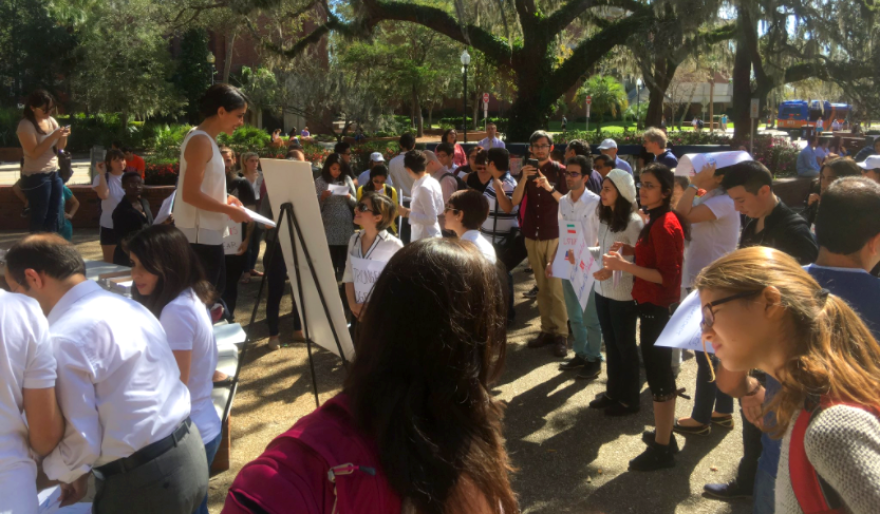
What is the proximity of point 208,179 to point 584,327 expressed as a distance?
3431 millimetres

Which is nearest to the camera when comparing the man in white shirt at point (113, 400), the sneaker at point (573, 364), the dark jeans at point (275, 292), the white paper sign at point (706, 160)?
the man in white shirt at point (113, 400)

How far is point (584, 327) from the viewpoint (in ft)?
19.8

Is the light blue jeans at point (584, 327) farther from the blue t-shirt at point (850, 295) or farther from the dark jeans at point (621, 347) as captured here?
the blue t-shirt at point (850, 295)

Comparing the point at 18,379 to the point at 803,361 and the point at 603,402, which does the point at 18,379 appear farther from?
the point at 603,402

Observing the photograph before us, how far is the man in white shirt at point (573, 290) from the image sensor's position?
5.75 m

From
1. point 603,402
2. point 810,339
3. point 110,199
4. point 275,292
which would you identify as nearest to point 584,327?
point 603,402

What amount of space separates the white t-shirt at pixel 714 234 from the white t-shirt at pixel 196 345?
333cm

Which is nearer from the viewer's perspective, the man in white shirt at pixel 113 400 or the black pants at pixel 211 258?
the man in white shirt at pixel 113 400

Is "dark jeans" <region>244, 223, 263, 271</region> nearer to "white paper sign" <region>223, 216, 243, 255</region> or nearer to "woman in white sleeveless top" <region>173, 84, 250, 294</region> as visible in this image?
"white paper sign" <region>223, 216, 243, 255</region>

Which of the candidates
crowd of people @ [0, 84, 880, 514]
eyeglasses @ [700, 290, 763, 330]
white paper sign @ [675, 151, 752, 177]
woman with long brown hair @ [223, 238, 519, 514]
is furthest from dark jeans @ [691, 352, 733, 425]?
woman with long brown hair @ [223, 238, 519, 514]

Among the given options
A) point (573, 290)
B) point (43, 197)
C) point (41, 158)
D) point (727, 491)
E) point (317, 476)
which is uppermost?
point (41, 158)

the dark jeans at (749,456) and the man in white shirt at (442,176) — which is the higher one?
the man in white shirt at (442,176)

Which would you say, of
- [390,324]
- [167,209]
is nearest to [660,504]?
[390,324]

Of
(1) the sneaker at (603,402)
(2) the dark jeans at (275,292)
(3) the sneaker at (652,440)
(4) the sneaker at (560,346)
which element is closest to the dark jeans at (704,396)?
(3) the sneaker at (652,440)
